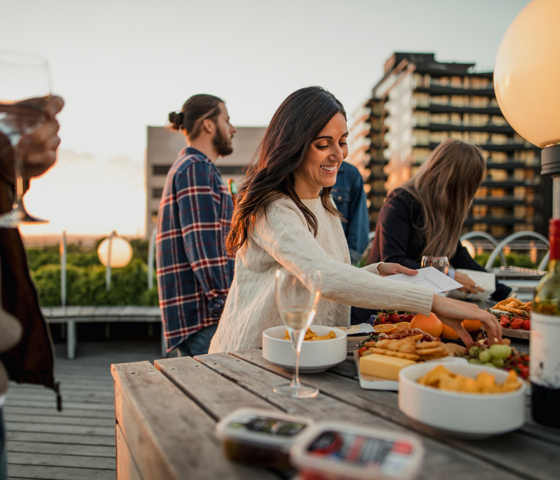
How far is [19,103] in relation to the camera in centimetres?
72

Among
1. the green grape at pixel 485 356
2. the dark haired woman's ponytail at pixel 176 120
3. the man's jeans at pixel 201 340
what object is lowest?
the man's jeans at pixel 201 340

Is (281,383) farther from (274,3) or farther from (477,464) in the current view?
(274,3)

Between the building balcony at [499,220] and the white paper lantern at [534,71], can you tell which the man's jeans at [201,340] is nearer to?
the white paper lantern at [534,71]

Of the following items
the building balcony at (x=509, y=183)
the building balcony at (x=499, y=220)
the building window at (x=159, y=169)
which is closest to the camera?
the building window at (x=159, y=169)

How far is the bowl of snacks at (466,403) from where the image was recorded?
673 mm

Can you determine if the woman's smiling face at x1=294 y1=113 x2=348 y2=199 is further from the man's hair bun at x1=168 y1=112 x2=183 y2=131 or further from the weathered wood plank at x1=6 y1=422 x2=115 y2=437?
the weathered wood plank at x1=6 y1=422 x2=115 y2=437

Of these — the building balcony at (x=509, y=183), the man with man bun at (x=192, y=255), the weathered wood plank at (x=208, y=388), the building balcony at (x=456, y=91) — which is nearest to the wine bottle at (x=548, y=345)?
the weathered wood plank at (x=208, y=388)

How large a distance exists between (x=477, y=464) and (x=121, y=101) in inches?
665

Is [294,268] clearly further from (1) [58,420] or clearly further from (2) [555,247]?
(1) [58,420]

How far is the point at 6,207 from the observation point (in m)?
0.80

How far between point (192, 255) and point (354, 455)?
195cm

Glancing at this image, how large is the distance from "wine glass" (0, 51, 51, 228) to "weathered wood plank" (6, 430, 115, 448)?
2522 mm

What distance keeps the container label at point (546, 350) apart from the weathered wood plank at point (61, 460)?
7.96 ft

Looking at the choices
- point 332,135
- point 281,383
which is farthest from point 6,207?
point 332,135
